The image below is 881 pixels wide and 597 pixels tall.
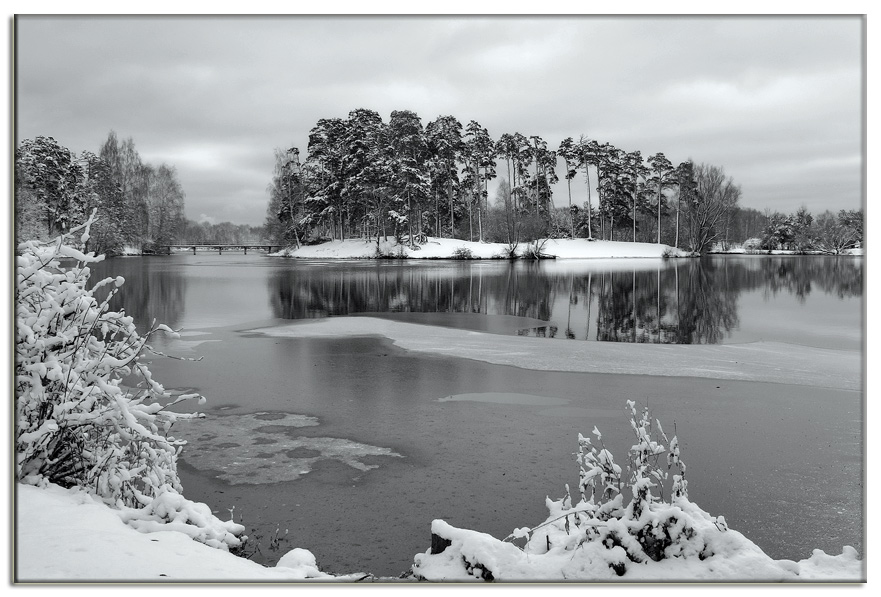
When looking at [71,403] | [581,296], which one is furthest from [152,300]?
[71,403]

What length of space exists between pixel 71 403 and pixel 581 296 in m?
22.7

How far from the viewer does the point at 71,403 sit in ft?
11.7

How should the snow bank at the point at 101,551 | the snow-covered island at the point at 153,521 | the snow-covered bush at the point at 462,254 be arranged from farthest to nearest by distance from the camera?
the snow-covered bush at the point at 462,254 < the snow-covered island at the point at 153,521 < the snow bank at the point at 101,551

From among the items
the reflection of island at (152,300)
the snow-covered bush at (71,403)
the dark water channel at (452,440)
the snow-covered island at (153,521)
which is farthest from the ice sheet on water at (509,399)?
the reflection of island at (152,300)

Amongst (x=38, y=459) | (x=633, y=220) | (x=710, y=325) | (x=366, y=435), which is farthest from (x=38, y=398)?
(x=633, y=220)

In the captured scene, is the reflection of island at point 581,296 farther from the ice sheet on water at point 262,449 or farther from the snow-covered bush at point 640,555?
the snow-covered bush at point 640,555

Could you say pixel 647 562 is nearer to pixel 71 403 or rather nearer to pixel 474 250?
pixel 71 403

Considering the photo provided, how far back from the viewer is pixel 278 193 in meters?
68.4

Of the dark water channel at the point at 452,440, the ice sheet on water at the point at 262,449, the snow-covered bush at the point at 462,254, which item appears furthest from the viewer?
the snow-covered bush at the point at 462,254

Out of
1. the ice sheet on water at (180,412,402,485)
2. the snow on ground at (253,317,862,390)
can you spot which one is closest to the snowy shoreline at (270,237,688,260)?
the snow on ground at (253,317,862,390)

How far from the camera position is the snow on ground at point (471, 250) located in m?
56.2

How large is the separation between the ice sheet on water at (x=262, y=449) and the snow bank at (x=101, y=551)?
2119 mm

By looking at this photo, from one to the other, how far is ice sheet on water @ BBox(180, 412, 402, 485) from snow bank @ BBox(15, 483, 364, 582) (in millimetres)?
2119

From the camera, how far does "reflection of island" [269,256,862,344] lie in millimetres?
16366
